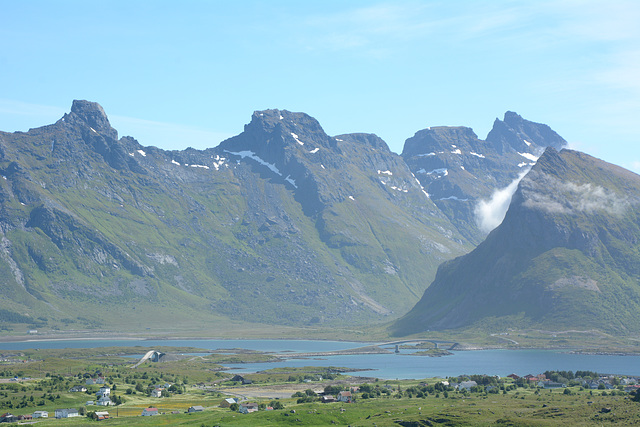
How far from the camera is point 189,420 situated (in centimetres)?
14075

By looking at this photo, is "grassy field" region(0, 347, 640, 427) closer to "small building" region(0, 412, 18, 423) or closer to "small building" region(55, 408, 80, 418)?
"small building" region(55, 408, 80, 418)

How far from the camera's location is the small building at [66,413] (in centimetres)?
14538

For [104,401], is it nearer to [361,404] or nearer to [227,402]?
[227,402]

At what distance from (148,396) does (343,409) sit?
49.5m

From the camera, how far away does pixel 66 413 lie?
14638 cm

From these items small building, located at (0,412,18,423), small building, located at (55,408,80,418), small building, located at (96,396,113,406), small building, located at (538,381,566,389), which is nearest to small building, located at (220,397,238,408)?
small building, located at (96,396,113,406)

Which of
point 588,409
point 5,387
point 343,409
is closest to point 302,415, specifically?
point 343,409

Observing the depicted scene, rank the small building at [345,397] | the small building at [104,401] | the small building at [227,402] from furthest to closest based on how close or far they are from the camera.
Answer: the small building at [345,397]
the small building at [104,401]
the small building at [227,402]

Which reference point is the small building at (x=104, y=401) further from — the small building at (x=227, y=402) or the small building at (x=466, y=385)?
the small building at (x=466, y=385)

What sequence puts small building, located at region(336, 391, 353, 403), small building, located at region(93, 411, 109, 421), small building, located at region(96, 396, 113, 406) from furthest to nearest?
small building, located at region(336, 391, 353, 403)
small building, located at region(96, 396, 113, 406)
small building, located at region(93, 411, 109, 421)

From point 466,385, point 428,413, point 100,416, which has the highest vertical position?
point 466,385

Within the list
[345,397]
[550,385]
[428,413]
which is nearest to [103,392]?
[345,397]

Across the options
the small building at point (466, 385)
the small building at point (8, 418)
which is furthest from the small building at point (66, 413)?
the small building at point (466, 385)

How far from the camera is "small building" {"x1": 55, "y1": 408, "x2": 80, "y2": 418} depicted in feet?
477
